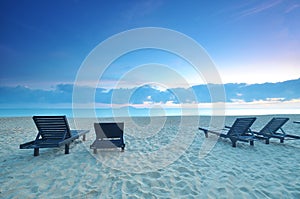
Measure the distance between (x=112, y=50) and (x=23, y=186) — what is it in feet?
42.9

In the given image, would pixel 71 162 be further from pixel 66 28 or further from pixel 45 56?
pixel 45 56

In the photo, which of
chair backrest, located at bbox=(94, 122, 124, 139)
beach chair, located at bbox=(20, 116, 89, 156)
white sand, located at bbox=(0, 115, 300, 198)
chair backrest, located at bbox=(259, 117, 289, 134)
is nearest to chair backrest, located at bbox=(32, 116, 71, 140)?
beach chair, located at bbox=(20, 116, 89, 156)

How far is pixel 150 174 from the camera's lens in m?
3.81

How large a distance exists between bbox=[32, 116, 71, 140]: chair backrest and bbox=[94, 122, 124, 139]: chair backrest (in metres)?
0.97

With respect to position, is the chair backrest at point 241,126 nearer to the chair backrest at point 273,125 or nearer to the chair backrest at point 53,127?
the chair backrest at point 273,125

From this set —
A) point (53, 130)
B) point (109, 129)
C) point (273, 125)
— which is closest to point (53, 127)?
point (53, 130)

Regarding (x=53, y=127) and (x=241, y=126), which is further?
(x=241, y=126)

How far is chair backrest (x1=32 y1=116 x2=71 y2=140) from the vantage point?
535 cm

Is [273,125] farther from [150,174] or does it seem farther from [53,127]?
[53,127]

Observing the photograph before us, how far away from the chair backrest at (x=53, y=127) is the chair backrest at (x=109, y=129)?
968mm

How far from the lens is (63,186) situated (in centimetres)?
321

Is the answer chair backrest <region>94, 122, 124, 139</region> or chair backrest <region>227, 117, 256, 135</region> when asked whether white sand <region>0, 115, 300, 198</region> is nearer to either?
chair backrest <region>94, 122, 124, 139</region>

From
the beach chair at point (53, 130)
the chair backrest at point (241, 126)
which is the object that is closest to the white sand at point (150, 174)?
the beach chair at point (53, 130)

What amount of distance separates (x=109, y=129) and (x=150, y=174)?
2808 millimetres
